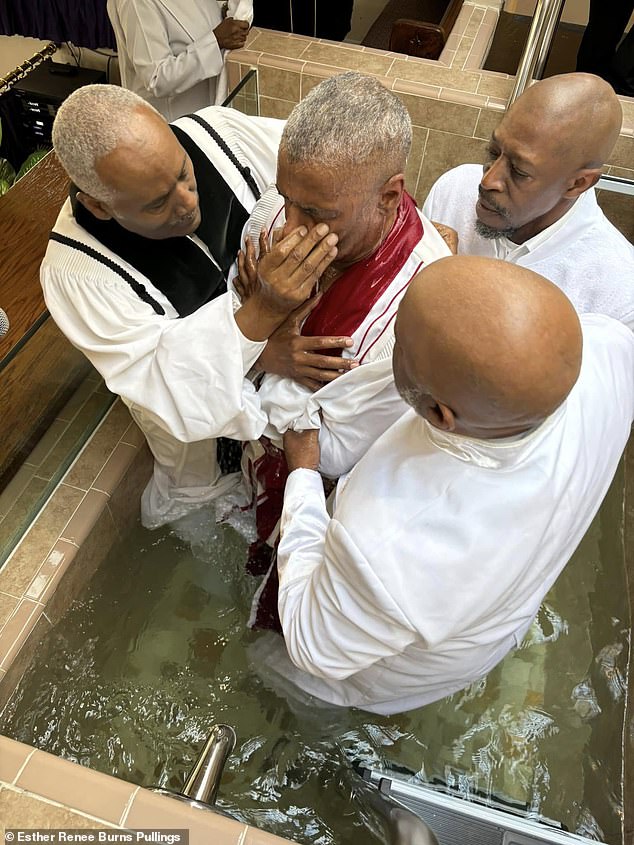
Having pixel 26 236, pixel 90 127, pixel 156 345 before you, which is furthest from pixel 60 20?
pixel 156 345

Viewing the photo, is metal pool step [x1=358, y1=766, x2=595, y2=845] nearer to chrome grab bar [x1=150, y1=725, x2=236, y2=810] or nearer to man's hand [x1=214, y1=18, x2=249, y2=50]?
chrome grab bar [x1=150, y1=725, x2=236, y2=810]

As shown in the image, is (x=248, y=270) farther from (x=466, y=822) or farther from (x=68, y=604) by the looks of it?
(x=466, y=822)

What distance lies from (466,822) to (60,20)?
17.3ft

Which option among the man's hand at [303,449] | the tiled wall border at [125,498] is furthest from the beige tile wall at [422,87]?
the man's hand at [303,449]

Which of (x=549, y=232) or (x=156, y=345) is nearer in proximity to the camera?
(x=156, y=345)

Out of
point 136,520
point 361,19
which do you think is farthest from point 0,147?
point 136,520

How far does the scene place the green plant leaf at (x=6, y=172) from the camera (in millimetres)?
4562

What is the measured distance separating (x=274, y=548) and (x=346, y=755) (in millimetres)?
595

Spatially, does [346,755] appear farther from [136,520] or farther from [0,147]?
[0,147]

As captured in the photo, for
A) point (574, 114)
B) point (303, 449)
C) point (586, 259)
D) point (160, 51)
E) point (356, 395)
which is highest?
point (574, 114)

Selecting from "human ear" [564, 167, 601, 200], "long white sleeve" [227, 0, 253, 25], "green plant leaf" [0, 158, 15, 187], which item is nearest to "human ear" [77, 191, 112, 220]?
"human ear" [564, 167, 601, 200]

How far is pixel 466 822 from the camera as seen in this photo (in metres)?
→ 1.34

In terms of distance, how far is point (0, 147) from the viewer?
16.3 ft

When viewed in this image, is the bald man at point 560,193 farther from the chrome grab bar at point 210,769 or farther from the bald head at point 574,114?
the chrome grab bar at point 210,769
